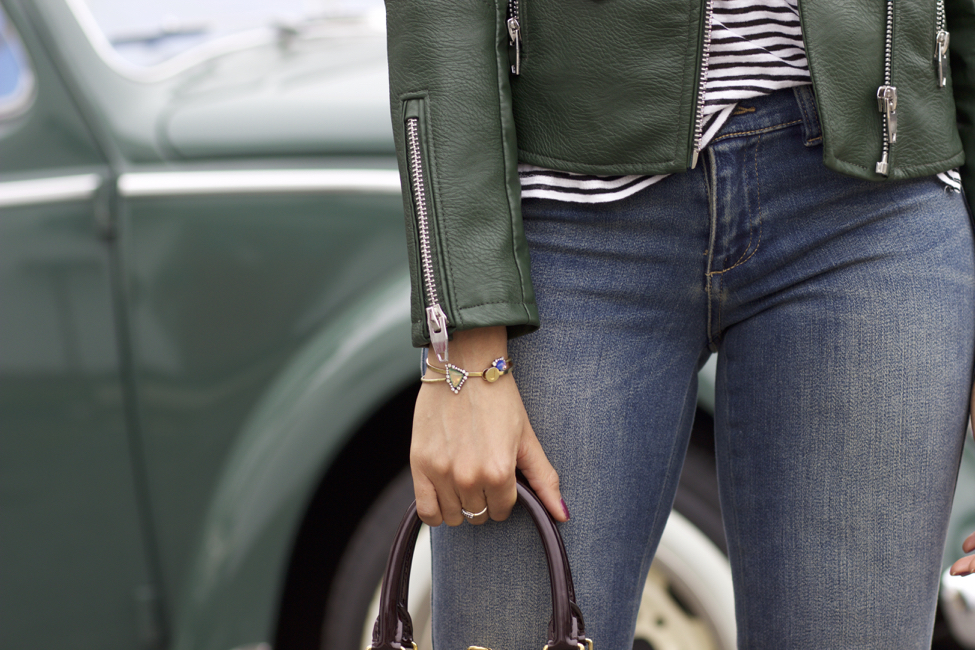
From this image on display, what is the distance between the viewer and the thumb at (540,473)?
699 millimetres

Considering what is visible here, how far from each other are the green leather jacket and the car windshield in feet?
3.87

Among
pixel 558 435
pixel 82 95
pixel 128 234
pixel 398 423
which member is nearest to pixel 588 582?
pixel 558 435

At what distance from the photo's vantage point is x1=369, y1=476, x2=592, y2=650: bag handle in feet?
2.23

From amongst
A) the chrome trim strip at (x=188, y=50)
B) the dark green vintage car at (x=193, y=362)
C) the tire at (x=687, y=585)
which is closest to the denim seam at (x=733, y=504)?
the tire at (x=687, y=585)

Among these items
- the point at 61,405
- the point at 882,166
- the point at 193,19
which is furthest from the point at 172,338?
the point at 882,166

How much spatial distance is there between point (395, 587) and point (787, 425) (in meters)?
0.38

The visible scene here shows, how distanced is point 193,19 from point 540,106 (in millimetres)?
1305

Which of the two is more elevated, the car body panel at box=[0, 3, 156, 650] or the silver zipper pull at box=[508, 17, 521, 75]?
the silver zipper pull at box=[508, 17, 521, 75]

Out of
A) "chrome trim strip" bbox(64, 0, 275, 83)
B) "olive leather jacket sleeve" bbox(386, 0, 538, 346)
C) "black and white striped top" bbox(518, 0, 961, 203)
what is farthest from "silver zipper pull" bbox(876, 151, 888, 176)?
"chrome trim strip" bbox(64, 0, 275, 83)

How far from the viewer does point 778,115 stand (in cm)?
72

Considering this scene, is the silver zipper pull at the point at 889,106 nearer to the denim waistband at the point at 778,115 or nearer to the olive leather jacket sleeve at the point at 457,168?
the denim waistband at the point at 778,115

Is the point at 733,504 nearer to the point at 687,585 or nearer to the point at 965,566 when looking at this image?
the point at 965,566

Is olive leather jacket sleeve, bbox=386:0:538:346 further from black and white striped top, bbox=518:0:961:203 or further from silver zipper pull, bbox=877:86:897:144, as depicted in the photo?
silver zipper pull, bbox=877:86:897:144

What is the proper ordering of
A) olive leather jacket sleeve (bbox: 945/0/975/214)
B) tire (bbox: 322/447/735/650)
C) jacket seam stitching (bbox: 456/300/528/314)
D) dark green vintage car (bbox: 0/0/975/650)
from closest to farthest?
jacket seam stitching (bbox: 456/300/528/314) < olive leather jacket sleeve (bbox: 945/0/975/214) < tire (bbox: 322/447/735/650) < dark green vintage car (bbox: 0/0/975/650)
